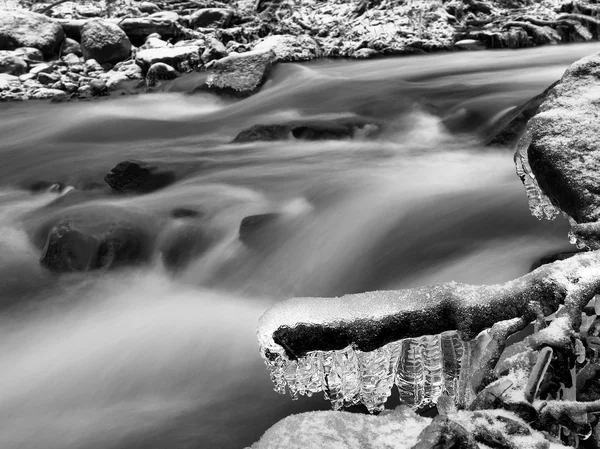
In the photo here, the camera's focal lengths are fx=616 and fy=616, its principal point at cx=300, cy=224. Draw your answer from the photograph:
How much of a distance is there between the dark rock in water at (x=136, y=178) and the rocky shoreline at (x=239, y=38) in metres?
2.93

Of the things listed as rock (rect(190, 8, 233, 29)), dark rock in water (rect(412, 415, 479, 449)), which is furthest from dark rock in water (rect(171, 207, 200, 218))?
rock (rect(190, 8, 233, 29))

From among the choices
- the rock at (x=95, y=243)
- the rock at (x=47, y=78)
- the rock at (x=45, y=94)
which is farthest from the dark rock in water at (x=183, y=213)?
the rock at (x=47, y=78)

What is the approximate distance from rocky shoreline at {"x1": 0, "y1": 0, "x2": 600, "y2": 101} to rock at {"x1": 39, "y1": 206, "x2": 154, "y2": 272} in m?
4.29

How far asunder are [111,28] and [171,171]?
20.0 ft

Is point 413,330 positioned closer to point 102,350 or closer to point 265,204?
point 102,350

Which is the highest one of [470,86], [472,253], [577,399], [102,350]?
[577,399]

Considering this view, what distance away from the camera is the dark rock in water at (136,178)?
5973 mm

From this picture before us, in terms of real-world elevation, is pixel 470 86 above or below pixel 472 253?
above

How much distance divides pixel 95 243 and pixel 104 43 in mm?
7503

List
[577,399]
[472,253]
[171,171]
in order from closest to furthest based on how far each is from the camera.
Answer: [577,399]
[472,253]
[171,171]

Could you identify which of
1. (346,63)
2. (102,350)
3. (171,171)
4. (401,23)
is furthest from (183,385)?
(401,23)

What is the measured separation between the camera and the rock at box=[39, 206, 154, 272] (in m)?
4.64

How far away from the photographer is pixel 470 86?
→ 7402 mm

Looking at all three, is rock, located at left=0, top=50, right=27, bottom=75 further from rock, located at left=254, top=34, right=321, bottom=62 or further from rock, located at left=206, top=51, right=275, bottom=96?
rock, located at left=254, top=34, right=321, bottom=62
